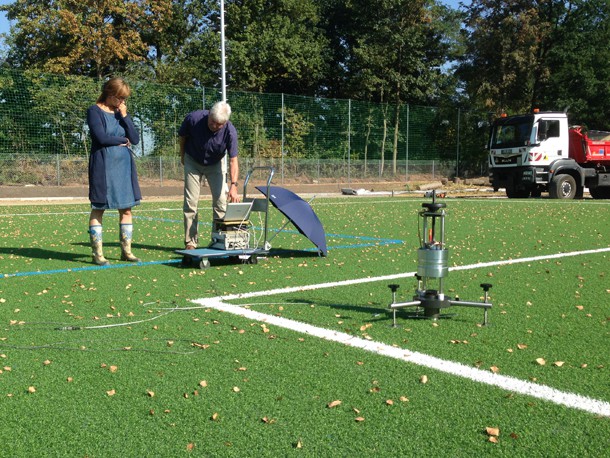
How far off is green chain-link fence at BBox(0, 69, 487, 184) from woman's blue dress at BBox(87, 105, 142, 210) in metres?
18.2

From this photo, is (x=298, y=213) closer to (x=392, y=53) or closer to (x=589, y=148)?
(x=589, y=148)

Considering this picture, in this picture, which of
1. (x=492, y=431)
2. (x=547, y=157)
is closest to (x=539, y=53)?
(x=547, y=157)

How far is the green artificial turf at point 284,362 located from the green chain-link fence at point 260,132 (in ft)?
59.2

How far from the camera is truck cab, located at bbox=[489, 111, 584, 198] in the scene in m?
22.1

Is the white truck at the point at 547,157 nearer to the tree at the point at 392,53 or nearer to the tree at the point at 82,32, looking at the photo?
the tree at the point at 392,53

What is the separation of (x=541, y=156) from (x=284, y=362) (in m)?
20.2

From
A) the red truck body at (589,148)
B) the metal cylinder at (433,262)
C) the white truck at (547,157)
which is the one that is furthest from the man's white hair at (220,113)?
the red truck body at (589,148)

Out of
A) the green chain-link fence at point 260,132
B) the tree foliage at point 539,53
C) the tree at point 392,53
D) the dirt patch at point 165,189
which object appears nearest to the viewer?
the dirt patch at point 165,189

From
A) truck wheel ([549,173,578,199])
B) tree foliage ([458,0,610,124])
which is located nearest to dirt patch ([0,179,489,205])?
truck wheel ([549,173,578,199])

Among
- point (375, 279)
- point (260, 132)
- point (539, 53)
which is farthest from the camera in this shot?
point (539, 53)

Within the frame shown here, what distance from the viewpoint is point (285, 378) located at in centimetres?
357

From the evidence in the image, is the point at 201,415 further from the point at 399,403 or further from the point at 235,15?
the point at 235,15

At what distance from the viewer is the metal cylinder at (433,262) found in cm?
457

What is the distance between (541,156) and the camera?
72.8 ft
